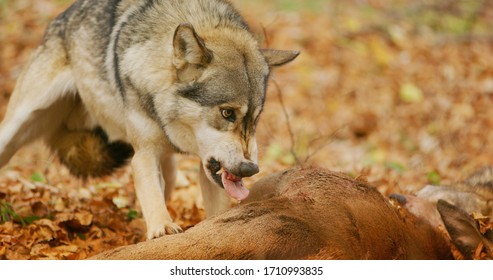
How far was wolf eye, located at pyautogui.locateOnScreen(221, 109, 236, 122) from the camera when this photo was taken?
16.2ft

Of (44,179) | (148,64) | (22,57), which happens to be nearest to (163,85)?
(148,64)

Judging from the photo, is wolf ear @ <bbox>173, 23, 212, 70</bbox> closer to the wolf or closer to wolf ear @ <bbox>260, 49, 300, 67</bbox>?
the wolf

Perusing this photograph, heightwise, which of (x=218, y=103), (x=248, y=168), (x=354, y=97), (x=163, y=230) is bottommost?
(x=354, y=97)

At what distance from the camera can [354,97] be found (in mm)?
12484

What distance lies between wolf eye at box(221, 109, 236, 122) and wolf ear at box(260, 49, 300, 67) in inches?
31.0

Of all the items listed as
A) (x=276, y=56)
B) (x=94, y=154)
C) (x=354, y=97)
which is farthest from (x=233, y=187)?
(x=354, y=97)

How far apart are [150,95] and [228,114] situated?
737 millimetres

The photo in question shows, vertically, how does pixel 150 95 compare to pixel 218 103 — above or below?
below

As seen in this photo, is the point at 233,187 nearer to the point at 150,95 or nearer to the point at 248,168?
the point at 248,168

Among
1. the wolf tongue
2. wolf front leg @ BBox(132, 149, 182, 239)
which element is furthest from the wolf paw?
the wolf tongue

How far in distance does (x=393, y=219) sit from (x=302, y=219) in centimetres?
74

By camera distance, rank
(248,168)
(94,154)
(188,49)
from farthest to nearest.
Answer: (94,154), (188,49), (248,168)

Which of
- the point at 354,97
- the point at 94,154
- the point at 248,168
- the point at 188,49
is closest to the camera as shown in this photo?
the point at 248,168

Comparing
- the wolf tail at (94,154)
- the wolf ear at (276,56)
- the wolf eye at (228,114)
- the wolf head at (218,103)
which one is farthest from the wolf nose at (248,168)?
the wolf tail at (94,154)
